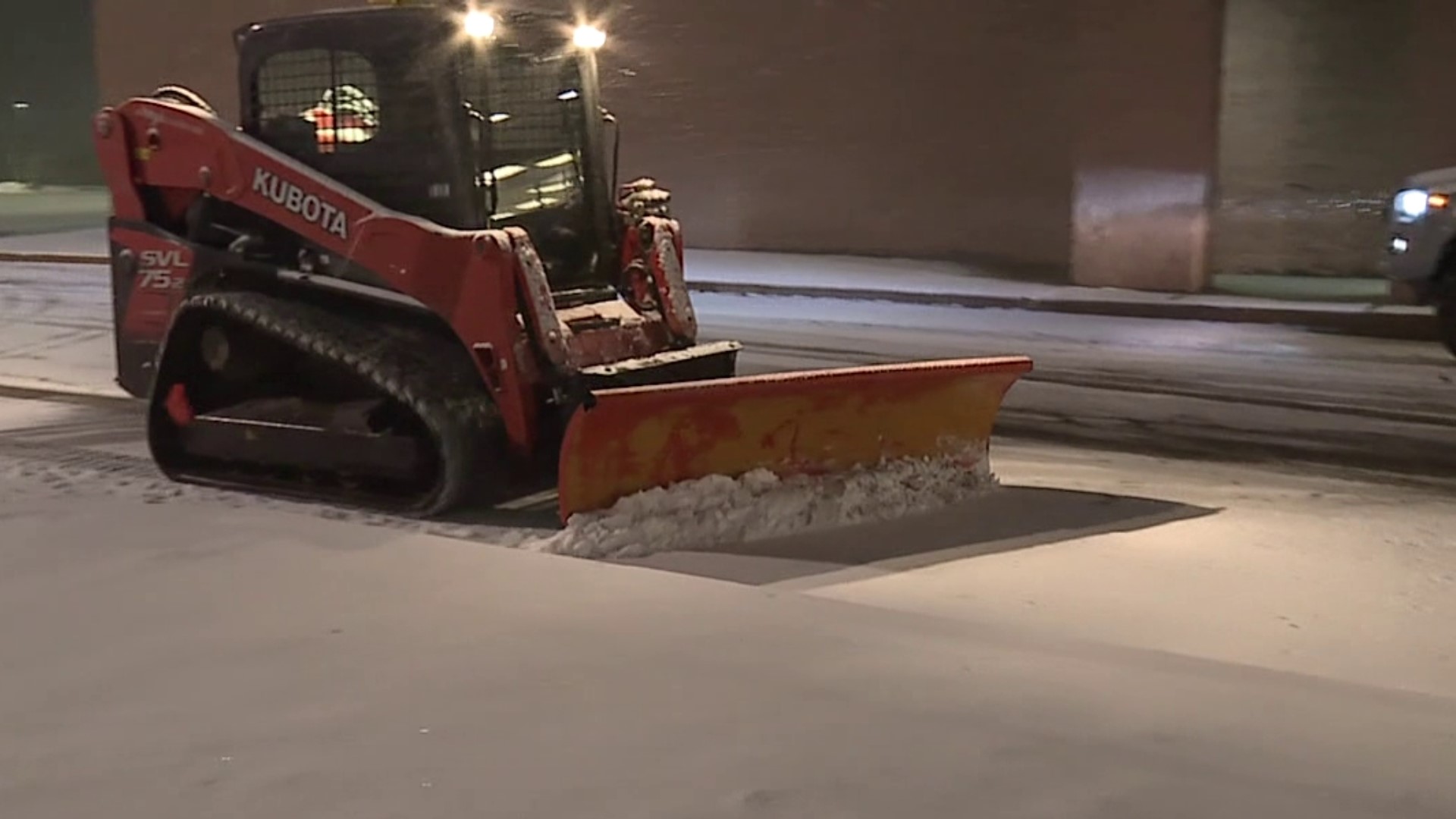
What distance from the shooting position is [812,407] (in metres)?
7.60

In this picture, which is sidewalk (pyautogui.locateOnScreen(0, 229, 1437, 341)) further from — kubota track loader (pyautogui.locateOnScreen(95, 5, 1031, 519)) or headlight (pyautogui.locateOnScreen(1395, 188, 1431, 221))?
kubota track loader (pyautogui.locateOnScreen(95, 5, 1031, 519))

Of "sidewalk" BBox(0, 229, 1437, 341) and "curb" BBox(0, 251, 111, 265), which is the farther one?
"curb" BBox(0, 251, 111, 265)

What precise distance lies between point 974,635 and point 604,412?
2073mm

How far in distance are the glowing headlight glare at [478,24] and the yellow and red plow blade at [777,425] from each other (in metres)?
1.94

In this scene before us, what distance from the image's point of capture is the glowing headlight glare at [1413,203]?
12.4m

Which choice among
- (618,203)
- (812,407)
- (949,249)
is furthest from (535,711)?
(949,249)

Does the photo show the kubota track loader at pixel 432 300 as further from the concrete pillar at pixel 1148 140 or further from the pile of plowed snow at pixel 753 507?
the concrete pillar at pixel 1148 140

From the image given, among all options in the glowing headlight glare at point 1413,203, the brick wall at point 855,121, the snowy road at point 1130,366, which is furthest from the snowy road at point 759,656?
the brick wall at point 855,121

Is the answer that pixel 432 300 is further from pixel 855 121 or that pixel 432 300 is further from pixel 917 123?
pixel 855 121

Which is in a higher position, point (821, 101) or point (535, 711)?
point (821, 101)

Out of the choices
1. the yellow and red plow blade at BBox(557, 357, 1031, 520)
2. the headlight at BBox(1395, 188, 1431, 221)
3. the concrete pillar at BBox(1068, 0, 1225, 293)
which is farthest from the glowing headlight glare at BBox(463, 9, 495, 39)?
the concrete pillar at BBox(1068, 0, 1225, 293)

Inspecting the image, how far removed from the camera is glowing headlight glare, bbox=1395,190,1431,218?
12430 mm

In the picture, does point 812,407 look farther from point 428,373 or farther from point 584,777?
point 584,777

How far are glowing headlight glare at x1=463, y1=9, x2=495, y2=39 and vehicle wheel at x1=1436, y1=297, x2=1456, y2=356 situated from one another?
322 inches
